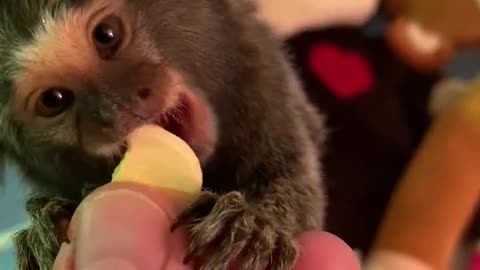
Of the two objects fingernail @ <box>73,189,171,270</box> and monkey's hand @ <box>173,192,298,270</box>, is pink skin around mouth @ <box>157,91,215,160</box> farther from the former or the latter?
fingernail @ <box>73,189,171,270</box>

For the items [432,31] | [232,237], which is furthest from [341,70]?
[232,237]

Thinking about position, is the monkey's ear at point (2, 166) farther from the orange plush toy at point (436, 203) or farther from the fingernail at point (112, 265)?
the orange plush toy at point (436, 203)

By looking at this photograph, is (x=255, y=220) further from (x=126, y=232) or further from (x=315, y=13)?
(x=315, y=13)

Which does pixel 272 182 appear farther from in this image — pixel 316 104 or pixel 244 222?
A: pixel 316 104

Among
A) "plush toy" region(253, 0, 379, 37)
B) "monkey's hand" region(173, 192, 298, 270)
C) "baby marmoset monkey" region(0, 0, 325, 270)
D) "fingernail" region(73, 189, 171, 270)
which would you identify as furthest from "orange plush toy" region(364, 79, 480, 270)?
"fingernail" region(73, 189, 171, 270)

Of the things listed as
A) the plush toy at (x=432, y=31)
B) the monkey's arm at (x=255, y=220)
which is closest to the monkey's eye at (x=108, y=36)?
the monkey's arm at (x=255, y=220)

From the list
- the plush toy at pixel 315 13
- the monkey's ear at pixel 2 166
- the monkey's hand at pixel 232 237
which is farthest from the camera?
the plush toy at pixel 315 13

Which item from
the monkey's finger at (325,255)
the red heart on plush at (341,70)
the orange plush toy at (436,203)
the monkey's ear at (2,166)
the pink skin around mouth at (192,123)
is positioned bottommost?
the orange plush toy at (436,203)

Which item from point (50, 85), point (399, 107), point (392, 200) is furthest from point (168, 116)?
point (399, 107)
